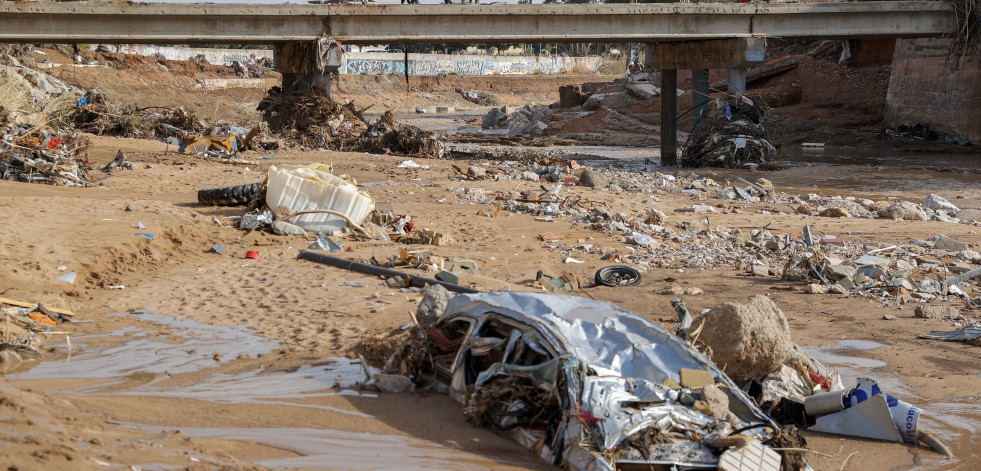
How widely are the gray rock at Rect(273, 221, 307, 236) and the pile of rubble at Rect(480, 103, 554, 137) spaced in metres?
27.5

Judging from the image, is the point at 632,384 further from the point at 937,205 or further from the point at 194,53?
the point at 194,53

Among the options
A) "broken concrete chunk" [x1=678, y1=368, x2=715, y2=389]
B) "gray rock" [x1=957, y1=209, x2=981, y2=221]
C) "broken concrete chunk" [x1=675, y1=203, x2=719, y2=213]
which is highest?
"broken concrete chunk" [x1=678, y1=368, x2=715, y2=389]

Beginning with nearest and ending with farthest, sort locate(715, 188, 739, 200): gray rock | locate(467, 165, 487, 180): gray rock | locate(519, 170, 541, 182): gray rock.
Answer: locate(715, 188, 739, 200): gray rock
locate(467, 165, 487, 180): gray rock
locate(519, 170, 541, 182): gray rock

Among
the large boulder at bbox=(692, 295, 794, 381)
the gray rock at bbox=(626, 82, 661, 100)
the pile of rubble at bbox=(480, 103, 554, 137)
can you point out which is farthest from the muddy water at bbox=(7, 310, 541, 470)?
the gray rock at bbox=(626, 82, 661, 100)

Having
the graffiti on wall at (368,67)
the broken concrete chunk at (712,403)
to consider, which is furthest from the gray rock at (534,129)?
the broken concrete chunk at (712,403)

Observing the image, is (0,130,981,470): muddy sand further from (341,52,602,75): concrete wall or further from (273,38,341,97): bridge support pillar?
(341,52,602,75): concrete wall

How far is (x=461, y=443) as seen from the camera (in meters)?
5.56

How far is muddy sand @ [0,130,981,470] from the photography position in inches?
207

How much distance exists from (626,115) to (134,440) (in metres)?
39.5

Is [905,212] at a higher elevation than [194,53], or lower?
lower

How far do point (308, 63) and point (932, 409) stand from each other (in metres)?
21.2

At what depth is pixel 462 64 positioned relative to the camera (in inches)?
2896

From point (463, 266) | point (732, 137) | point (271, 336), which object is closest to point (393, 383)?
point (271, 336)

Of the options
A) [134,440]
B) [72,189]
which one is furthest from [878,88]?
[134,440]
